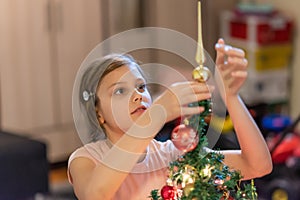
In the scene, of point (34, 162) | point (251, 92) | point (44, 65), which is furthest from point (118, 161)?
point (251, 92)

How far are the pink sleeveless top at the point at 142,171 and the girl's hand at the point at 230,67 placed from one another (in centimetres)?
12

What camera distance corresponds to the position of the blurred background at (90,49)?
321 centimetres

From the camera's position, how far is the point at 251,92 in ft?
12.2

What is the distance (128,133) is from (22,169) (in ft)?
5.55

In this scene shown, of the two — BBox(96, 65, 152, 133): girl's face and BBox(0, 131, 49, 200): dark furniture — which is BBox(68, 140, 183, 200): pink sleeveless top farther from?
BBox(0, 131, 49, 200): dark furniture

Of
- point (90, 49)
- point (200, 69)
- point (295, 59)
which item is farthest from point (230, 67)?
point (295, 59)

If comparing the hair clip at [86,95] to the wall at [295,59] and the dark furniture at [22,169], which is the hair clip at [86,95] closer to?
the dark furniture at [22,169]

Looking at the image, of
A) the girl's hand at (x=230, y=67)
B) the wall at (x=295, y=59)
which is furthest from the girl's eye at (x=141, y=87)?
the wall at (x=295, y=59)

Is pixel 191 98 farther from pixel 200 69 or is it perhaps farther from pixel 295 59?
pixel 295 59

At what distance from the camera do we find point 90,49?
3.40 metres

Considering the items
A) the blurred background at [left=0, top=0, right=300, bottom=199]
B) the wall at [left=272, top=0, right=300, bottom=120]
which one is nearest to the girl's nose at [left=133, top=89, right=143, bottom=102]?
the blurred background at [left=0, top=0, right=300, bottom=199]

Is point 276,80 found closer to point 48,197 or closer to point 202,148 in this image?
point 48,197

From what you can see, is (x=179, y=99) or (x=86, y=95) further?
(x=86, y=95)

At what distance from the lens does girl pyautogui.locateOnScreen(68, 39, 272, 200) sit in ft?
2.60
